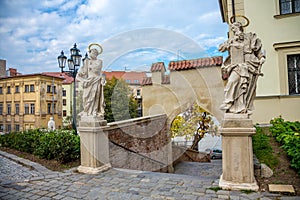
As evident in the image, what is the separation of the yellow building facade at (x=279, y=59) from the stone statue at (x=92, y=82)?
6111 millimetres

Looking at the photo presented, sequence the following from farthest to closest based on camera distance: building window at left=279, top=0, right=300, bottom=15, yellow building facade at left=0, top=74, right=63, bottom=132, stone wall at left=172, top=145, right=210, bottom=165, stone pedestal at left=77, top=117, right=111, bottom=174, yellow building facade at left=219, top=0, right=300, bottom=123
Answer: yellow building facade at left=0, top=74, right=63, bottom=132, stone wall at left=172, top=145, right=210, bottom=165, building window at left=279, top=0, right=300, bottom=15, yellow building facade at left=219, top=0, right=300, bottom=123, stone pedestal at left=77, top=117, right=111, bottom=174

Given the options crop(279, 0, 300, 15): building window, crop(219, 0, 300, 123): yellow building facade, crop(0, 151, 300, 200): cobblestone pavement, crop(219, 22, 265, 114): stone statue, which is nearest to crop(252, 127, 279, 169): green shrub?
crop(0, 151, 300, 200): cobblestone pavement

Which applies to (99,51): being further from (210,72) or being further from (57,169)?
(210,72)

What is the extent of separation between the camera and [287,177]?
364 cm

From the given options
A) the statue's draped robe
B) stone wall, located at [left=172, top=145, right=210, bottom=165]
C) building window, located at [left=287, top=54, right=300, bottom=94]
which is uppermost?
building window, located at [left=287, top=54, right=300, bottom=94]

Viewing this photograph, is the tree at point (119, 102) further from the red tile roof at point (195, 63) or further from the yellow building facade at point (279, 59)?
the yellow building facade at point (279, 59)

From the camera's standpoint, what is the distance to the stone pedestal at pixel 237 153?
3504 mm

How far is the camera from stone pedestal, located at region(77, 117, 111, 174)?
15.7 ft

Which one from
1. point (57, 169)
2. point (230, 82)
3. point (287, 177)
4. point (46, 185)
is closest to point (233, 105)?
point (230, 82)

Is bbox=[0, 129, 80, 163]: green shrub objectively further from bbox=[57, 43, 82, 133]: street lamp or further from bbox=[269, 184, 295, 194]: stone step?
bbox=[269, 184, 295, 194]: stone step

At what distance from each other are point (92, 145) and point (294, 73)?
8.20 metres

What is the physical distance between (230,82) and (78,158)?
4.81m

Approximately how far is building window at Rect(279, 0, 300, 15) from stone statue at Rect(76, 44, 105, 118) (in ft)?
25.6

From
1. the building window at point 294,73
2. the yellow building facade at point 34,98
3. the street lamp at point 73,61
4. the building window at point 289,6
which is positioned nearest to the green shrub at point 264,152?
the building window at point 294,73
